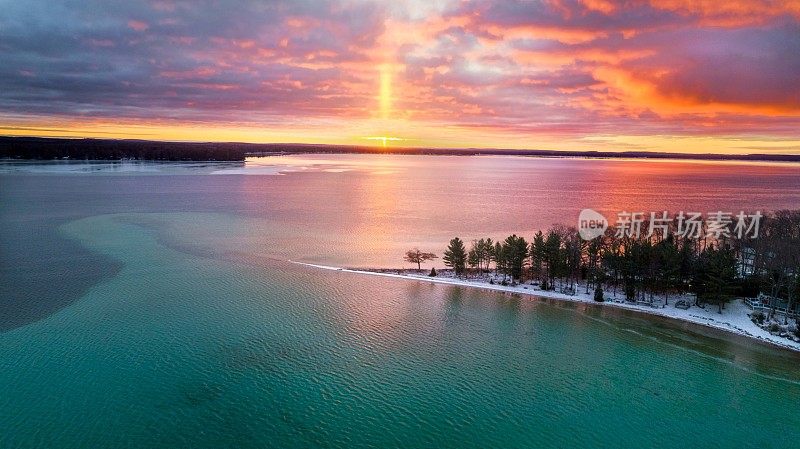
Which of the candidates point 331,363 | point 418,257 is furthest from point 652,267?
point 331,363

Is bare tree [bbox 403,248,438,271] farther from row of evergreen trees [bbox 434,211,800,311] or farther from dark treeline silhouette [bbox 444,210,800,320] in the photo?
dark treeline silhouette [bbox 444,210,800,320]

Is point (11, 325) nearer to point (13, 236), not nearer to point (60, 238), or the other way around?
point (60, 238)

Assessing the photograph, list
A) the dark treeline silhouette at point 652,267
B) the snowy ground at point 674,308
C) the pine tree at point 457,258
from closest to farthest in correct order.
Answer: the snowy ground at point 674,308, the dark treeline silhouette at point 652,267, the pine tree at point 457,258

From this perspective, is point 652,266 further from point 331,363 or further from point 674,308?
point 331,363

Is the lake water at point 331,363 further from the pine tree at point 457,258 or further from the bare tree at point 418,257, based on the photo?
the pine tree at point 457,258

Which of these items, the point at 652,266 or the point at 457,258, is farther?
the point at 457,258

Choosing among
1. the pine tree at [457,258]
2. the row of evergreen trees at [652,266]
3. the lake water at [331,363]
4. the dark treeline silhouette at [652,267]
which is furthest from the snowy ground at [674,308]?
the lake water at [331,363]

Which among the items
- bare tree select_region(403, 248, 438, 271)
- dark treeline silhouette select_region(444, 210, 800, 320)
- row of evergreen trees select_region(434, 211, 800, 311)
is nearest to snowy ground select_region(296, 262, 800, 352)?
dark treeline silhouette select_region(444, 210, 800, 320)
